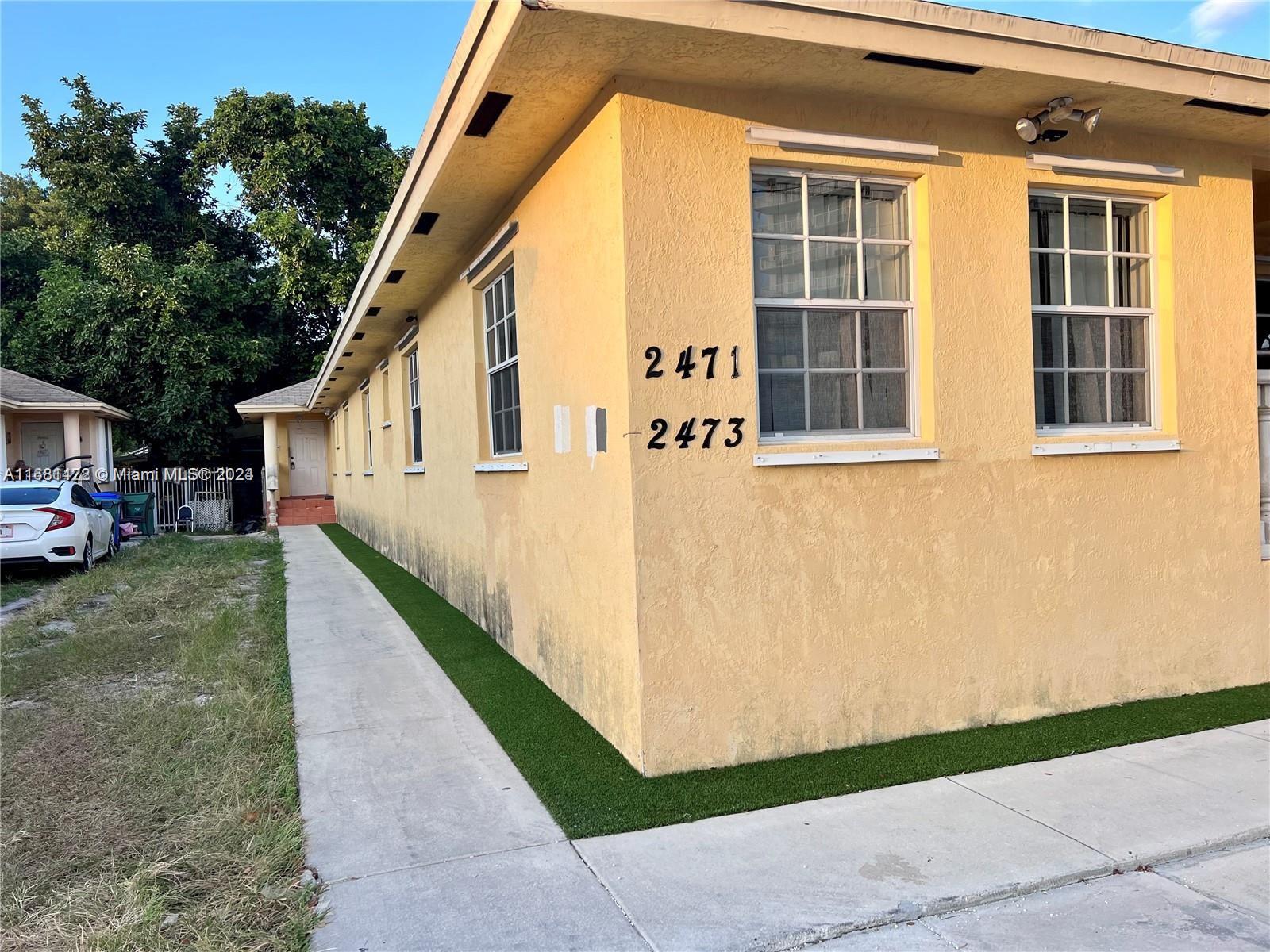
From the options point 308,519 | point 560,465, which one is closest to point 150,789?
point 560,465

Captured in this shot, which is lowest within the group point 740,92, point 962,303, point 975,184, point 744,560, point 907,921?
point 907,921

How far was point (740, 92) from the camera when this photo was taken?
14.9 ft

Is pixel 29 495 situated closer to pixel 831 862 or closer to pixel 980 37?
pixel 831 862

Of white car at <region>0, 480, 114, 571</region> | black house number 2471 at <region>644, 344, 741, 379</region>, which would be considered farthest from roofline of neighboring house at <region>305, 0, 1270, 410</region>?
white car at <region>0, 480, 114, 571</region>

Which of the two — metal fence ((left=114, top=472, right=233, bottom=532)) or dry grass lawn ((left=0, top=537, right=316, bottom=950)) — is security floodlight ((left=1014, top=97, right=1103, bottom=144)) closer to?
dry grass lawn ((left=0, top=537, right=316, bottom=950))

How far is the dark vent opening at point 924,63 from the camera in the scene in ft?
14.1

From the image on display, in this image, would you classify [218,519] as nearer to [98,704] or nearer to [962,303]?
[98,704]

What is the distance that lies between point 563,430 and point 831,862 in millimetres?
2832

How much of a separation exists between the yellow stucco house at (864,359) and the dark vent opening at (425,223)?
0.47m

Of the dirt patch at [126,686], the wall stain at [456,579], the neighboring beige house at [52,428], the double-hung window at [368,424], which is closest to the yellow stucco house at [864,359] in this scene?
the wall stain at [456,579]

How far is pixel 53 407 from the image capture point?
2011cm

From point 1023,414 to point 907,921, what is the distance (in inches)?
122

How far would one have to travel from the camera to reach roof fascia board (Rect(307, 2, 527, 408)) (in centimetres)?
397

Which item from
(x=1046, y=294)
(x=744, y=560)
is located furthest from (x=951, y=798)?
(x=1046, y=294)
